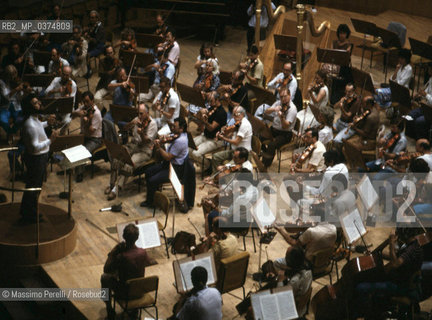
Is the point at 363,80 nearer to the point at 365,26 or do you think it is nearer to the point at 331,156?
the point at 365,26

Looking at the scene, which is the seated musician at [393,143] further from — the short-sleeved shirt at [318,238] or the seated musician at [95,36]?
the seated musician at [95,36]

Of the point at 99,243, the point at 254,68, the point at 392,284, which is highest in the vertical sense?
the point at 254,68

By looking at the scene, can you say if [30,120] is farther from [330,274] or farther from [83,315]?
[330,274]

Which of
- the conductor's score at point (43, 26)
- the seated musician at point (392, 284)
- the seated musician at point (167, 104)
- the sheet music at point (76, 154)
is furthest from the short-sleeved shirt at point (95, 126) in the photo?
the seated musician at point (392, 284)

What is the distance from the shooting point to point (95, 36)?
1195 cm

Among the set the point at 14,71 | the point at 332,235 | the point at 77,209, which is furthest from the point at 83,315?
the point at 14,71

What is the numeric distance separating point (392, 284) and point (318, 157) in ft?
7.26

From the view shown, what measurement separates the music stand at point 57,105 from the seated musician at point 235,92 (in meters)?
2.07

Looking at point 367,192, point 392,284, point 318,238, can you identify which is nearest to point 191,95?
point 367,192

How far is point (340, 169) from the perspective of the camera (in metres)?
7.87

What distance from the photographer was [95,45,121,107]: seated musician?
414 inches

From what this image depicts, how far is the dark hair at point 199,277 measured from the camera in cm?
589

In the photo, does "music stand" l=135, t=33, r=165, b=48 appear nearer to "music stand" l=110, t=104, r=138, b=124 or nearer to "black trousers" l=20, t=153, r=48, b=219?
"music stand" l=110, t=104, r=138, b=124

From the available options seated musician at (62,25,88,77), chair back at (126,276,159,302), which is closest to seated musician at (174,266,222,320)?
chair back at (126,276,159,302)
